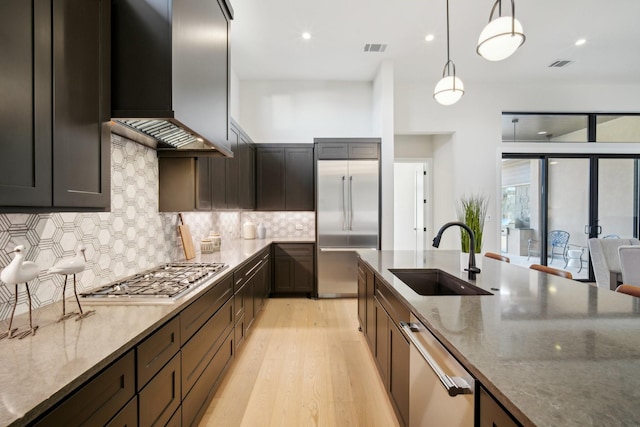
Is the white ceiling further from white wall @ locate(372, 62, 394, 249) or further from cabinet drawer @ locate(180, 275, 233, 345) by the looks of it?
cabinet drawer @ locate(180, 275, 233, 345)

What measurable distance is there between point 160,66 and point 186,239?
5.74 ft

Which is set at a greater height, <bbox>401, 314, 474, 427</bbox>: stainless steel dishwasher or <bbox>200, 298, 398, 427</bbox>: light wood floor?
<bbox>401, 314, 474, 427</bbox>: stainless steel dishwasher

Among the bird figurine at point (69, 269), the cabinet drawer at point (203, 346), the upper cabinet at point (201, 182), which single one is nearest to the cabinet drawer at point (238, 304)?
the cabinet drawer at point (203, 346)

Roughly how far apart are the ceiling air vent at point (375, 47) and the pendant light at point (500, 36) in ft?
6.87

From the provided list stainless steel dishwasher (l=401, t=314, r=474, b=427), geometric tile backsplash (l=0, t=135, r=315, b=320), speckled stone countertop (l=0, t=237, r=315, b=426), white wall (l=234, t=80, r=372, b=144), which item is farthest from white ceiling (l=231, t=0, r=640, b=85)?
stainless steel dishwasher (l=401, t=314, r=474, b=427)

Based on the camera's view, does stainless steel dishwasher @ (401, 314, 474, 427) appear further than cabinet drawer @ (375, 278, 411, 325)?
No

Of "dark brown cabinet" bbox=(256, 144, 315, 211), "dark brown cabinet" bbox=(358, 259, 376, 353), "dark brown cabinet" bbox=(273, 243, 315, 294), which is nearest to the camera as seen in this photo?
"dark brown cabinet" bbox=(358, 259, 376, 353)

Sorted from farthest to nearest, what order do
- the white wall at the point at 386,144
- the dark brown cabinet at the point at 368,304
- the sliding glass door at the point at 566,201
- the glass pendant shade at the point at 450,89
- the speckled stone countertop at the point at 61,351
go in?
1. the sliding glass door at the point at 566,201
2. the white wall at the point at 386,144
3. the glass pendant shade at the point at 450,89
4. the dark brown cabinet at the point at 368,304
5. the speckled stone countertop at the point at 61,351

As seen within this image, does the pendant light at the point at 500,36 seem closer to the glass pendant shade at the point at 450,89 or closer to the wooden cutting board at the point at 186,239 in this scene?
the glass pendant shade at the point at 450,89

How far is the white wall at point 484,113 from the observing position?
5039mm

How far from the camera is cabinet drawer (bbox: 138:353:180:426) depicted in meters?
1.20

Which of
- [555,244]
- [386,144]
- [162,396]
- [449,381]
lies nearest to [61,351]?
[162,396]

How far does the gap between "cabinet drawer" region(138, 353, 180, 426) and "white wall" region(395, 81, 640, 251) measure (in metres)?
4.72

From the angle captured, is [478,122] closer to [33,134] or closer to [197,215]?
[197,215]
